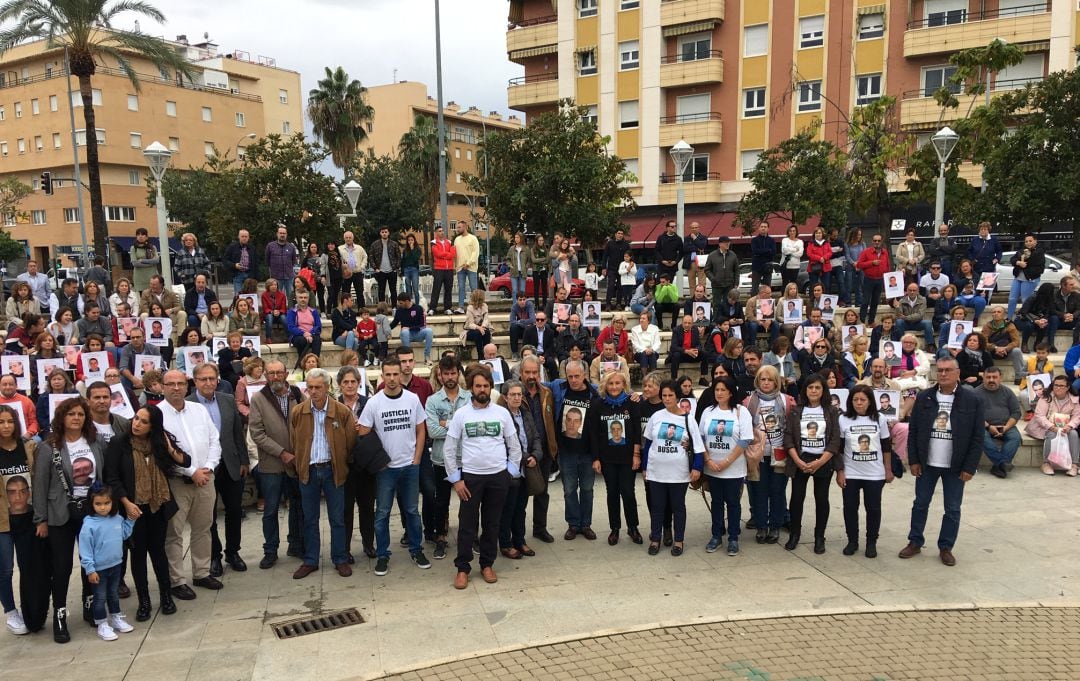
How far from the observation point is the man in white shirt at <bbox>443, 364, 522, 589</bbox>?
6602mm

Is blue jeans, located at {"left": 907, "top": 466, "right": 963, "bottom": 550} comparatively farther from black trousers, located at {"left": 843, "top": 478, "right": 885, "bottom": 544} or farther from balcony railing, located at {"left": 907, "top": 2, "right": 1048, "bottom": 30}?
balcony railing, located at {"left": 907, "top": 2, "right": 1048, "bottom": 30}

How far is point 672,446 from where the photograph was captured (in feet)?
23.4

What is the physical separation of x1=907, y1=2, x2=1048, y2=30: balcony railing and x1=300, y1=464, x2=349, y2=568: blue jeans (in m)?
36.8

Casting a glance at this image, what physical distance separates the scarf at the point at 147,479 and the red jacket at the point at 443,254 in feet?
34.2

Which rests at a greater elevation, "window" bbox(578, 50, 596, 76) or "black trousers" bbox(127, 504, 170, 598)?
"window" bbox(578, 50, 596, 76)

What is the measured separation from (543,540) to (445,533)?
0.99 meters

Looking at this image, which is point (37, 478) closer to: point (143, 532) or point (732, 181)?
point (143, 532)

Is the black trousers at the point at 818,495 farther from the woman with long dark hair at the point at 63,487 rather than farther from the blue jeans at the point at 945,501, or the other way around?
the woman with long dark hair at the point at 63,487

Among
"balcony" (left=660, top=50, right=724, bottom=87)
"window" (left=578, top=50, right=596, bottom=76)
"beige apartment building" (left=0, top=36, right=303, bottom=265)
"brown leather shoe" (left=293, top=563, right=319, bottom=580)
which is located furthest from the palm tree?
"brown leather shoe" (left=293, top=563, right=319, bottom=580)

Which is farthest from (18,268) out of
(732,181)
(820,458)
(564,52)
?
(820,458)

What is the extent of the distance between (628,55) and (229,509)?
124 feet

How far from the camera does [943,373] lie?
23.1 ft

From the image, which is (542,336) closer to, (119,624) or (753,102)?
(119,624)

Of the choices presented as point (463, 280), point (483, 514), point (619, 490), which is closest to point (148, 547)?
point (483, 514)
